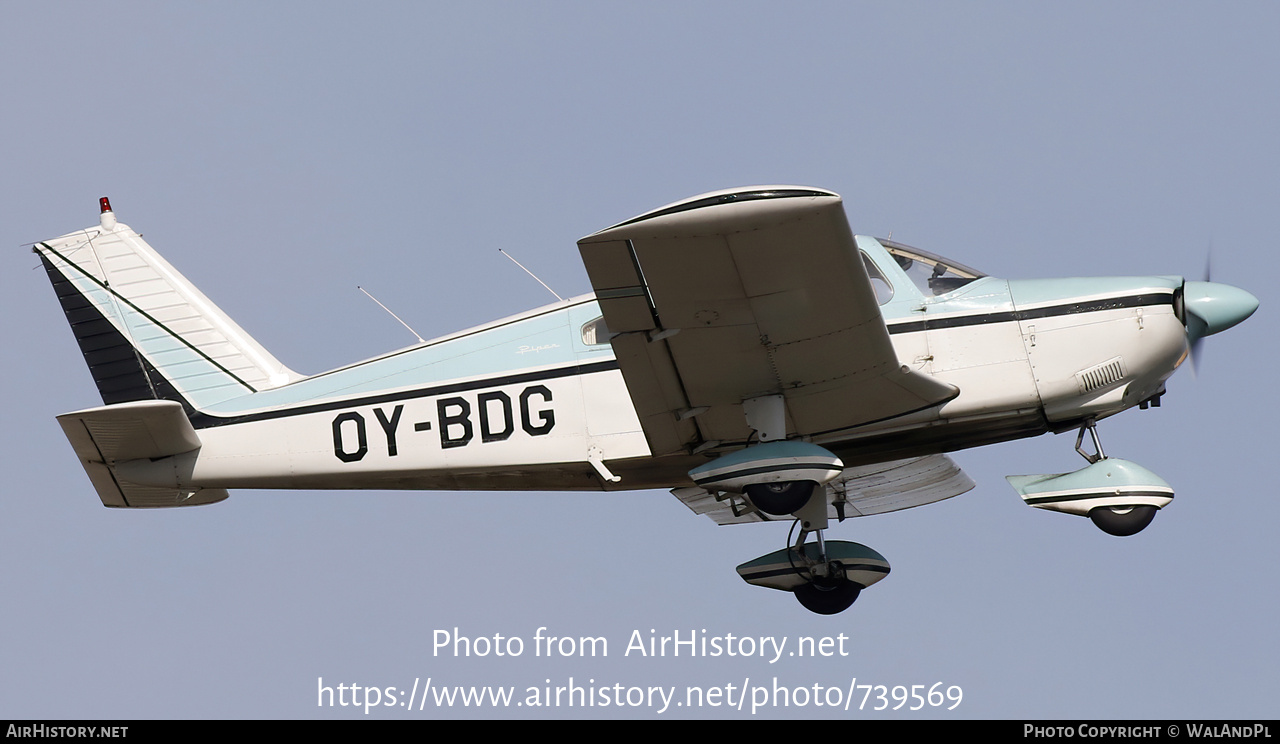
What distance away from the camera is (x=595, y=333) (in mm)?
10680

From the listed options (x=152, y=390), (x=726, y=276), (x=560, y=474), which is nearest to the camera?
(x=726, y=276)

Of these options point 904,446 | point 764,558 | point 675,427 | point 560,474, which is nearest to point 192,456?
point 560,474

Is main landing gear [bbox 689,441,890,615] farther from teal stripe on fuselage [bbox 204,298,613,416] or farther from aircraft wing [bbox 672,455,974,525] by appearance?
teal stripe on fuselage [bbox 204,298,613,416]

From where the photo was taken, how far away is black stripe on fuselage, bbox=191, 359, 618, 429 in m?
10.6

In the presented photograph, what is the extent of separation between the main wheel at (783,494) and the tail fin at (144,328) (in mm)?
4291

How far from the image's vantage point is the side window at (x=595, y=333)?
1065 cm

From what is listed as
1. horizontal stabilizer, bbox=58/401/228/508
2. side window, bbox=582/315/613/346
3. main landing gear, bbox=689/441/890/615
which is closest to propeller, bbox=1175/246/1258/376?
main landing gear, bbox=689/441/890/615

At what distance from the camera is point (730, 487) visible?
32.6 feet

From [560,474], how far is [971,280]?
140 inches

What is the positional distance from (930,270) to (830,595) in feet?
10.0

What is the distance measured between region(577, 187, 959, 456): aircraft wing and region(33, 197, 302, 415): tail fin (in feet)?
12.1

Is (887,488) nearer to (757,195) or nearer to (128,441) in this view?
(757,195)

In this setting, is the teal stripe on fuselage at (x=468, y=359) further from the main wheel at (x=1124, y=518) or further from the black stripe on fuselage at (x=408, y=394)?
the main wheel at (x=1124, y=518)
